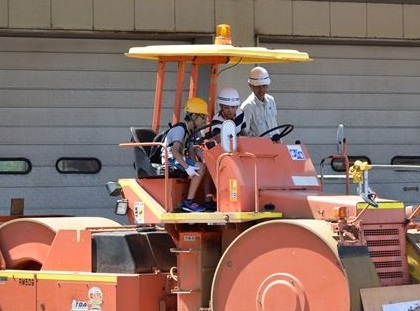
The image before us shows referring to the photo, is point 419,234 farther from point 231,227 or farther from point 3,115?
point 3,115

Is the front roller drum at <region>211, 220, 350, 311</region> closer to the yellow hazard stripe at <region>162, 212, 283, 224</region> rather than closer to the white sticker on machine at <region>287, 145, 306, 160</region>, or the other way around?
the yellow hazard stripe at <region>162, 212, 283, 224</region>

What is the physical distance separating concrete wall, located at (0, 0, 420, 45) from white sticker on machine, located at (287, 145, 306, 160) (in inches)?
233

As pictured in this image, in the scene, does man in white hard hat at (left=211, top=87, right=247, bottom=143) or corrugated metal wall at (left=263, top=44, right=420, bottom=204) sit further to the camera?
corrugated metal wall at (left=263, top=44, right=420, bottom=204)

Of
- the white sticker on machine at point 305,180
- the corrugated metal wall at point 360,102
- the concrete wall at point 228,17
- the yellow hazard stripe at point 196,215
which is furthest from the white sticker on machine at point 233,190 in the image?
the corrugated metal wall at point 360,102

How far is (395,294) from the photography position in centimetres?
731

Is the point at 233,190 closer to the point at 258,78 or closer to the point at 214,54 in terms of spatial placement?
the point at 214,54

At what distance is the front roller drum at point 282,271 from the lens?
710 cm

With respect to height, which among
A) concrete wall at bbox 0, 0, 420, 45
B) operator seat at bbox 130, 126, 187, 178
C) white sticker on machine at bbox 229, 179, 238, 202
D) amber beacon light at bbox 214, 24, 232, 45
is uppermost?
concrete wall at bbox 0, 0, 420, 45

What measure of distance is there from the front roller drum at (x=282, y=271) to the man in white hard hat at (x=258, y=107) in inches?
69.6

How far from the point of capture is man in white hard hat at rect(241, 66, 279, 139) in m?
9.09

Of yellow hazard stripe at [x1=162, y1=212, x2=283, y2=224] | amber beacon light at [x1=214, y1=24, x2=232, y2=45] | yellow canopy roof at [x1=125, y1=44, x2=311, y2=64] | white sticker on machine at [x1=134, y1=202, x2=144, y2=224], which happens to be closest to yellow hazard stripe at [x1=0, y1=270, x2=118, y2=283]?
white sticker on machine at [x1=134, y1=202, x2=144, y2=224]

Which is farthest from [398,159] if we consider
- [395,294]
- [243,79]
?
[395,294]

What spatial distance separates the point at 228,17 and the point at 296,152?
6.11 m

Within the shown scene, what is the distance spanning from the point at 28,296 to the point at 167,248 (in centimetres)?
134
